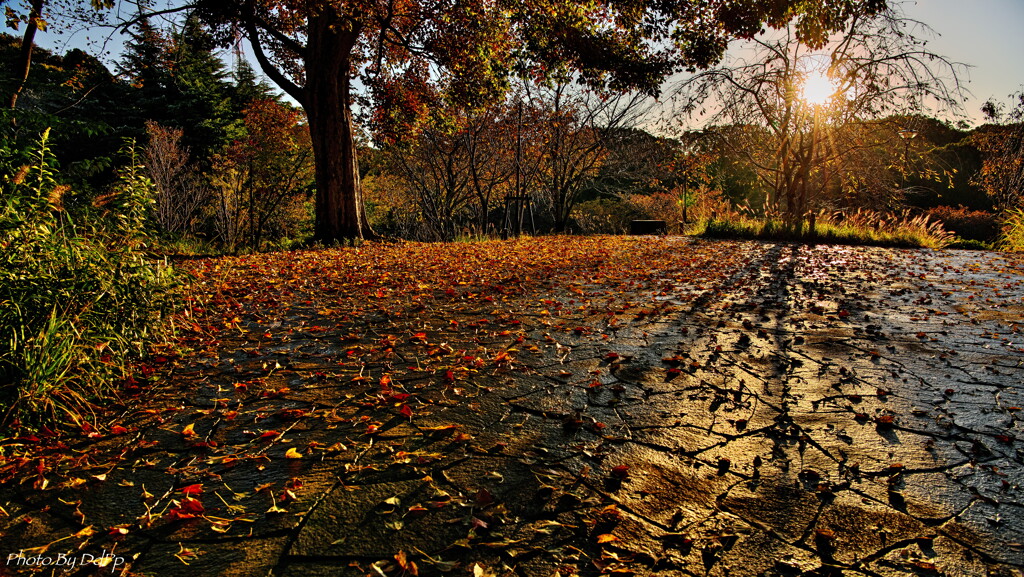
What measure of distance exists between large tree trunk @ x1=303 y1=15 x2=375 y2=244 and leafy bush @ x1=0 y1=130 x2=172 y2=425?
5.96m

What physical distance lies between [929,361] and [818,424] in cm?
151

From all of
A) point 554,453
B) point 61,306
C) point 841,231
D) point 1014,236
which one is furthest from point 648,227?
point 61,306

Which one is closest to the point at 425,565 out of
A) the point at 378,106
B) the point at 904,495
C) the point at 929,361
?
the point at 904,495

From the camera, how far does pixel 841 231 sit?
1159cm

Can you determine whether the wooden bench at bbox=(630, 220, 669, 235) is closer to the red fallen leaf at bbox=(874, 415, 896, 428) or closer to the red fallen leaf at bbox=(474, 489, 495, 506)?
the red fallen leaf at bbox=(874, 415, 896, 428)

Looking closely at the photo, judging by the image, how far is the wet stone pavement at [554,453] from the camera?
144cm

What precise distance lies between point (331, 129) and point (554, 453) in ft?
26.9

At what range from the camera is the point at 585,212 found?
2509cm

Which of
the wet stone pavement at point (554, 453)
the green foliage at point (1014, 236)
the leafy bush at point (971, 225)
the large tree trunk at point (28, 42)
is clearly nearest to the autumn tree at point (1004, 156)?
the leafy bush at point (971, 225)

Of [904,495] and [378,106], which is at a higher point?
[378,106]

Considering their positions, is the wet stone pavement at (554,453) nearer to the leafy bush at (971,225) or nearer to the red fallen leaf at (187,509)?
Answer: the red fallen leaf at (187,509)

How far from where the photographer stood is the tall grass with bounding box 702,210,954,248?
11.3 metres

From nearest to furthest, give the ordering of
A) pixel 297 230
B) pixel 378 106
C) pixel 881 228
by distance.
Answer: pixel 378 106, pixel 881 228, pixel 297 230

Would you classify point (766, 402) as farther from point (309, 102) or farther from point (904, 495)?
point (309, 102)
